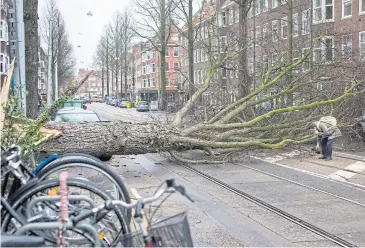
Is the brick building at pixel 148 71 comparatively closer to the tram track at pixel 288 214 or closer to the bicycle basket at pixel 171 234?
the tram track at pixel 288 214

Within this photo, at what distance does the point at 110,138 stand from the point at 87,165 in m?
6.78

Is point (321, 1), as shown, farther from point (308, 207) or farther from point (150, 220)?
Answer: point (150, 220)

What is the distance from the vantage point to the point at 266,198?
8.21 meters

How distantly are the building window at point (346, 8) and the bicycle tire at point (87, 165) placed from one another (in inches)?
1287

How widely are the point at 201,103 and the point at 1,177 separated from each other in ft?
43.3

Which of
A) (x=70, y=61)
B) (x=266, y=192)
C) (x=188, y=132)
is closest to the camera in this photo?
(x=266, y=192)

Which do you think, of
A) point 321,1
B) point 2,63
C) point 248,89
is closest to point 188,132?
point 248,89

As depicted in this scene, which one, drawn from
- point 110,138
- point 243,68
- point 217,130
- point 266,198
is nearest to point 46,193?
point 266,198

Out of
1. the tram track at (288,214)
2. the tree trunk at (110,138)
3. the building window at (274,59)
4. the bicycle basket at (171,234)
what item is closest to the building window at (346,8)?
the building window at (274,59)

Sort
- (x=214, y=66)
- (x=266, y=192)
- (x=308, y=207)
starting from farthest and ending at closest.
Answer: (x=214, y=66), (x=266, y=192), (x=308, y=207)

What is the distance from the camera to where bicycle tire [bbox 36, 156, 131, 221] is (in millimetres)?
3447

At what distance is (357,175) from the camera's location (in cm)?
1062

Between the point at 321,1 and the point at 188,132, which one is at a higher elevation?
the point at 321,1

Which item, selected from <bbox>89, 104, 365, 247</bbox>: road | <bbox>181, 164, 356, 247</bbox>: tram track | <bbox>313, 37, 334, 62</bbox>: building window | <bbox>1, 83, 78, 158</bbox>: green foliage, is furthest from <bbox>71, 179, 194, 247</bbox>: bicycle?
<bbox>313, 37, 334, 62</bbox>: building window
